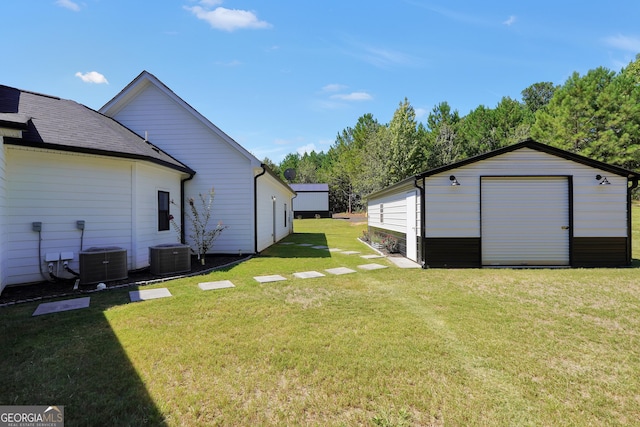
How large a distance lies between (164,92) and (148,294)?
26.0ft

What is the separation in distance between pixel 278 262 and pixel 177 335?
5.29 m

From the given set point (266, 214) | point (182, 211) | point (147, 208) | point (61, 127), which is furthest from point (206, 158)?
point (61, 127)

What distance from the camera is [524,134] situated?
3316 cm

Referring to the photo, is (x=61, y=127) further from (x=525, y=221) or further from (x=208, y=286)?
(x=525, y=221)

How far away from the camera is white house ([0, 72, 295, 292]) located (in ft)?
19.8

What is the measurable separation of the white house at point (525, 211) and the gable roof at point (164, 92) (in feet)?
20.4

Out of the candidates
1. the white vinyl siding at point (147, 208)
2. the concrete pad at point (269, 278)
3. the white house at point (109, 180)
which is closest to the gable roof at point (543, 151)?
the concrete pad at point (269, 278)

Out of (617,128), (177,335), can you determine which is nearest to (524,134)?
(617,128)

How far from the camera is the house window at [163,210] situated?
8898mm

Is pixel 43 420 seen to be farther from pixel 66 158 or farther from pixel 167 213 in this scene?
pixel 167 213

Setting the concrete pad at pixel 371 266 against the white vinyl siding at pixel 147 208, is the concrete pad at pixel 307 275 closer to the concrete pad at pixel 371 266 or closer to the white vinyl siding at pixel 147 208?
the concrete pad at pixel 371 266

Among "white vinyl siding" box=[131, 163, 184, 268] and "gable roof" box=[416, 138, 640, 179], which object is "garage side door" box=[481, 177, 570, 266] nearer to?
"gable roof" box=[416, 138, 640, 179]

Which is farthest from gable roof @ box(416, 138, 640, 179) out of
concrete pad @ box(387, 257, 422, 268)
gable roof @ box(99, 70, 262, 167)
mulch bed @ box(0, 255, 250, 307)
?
mulch bed @ box(0, 255, 250, 307)

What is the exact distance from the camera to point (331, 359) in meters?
3.10
